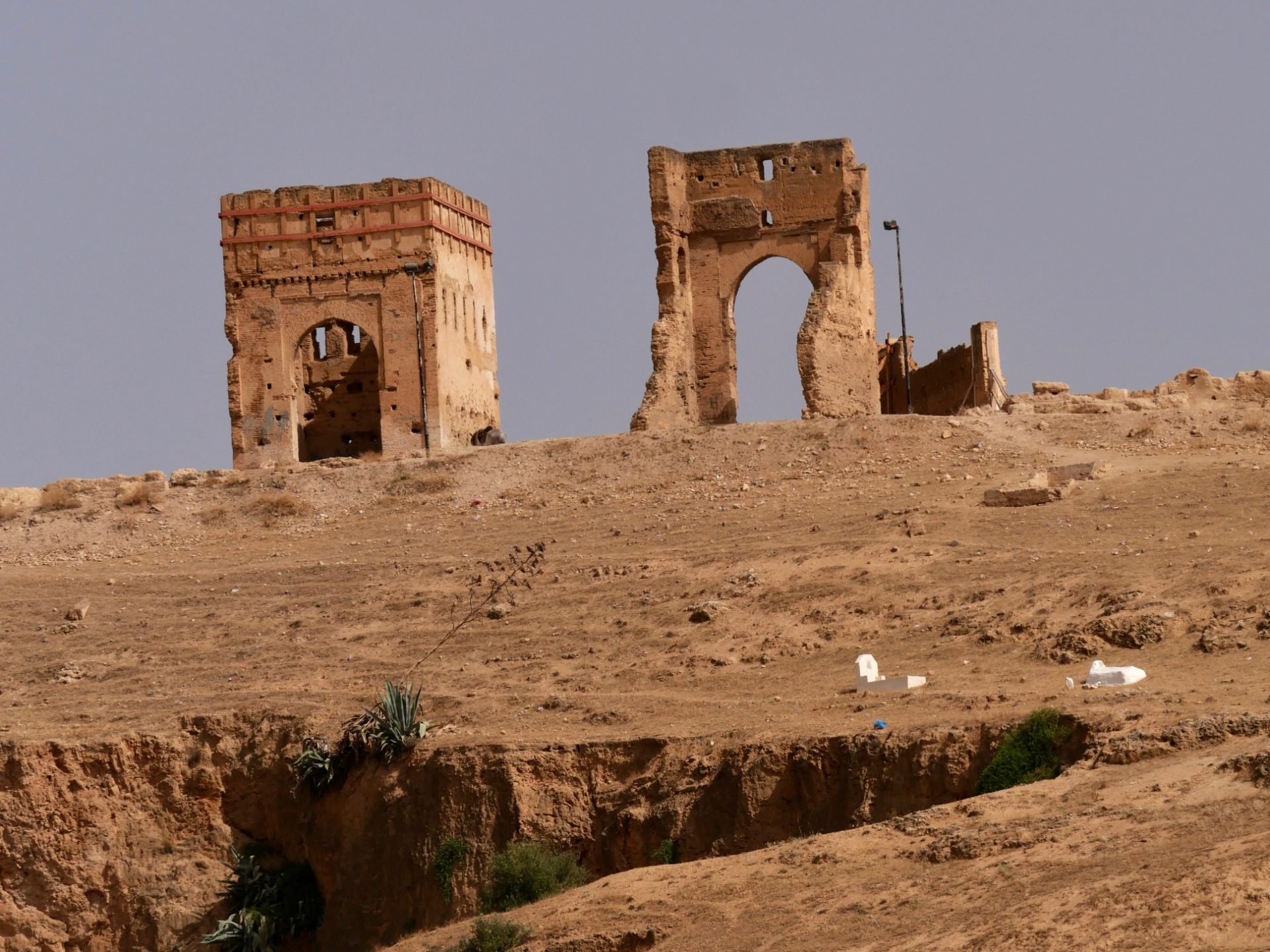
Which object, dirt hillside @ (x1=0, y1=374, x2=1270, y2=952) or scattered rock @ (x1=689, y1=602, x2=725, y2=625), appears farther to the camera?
scattered rock @ (x1=689, y1=602, x2=725, y2=625)

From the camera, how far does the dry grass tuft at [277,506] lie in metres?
27.4

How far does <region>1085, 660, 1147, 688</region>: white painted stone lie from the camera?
16.7m

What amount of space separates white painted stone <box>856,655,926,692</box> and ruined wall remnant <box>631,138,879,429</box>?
1140cm

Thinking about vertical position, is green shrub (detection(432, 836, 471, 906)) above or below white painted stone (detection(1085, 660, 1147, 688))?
below

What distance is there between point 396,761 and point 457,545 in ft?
20.5

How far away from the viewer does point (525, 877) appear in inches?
657

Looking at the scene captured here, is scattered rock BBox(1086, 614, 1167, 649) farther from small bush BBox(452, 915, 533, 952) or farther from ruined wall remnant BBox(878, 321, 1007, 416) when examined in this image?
ruined wall remnant BBox(878, 321, 1007, 416)

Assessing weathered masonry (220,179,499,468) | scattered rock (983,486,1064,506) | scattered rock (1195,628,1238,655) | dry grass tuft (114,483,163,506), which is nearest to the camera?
scattered rock (1195,628,1238,655)

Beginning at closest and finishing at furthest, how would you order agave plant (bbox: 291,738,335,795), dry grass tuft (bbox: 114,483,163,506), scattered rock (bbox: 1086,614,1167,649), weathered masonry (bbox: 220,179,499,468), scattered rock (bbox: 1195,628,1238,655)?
scattered rock (bbox: 1195,628,1238,655), scattered rock (bbox: 1086,614,1167,649), agave plant (bbox: 291,738,335,795), dry grass tuft (bbox: 114,483,163,506), weathered masonry (bbox: 220,179,499,468)

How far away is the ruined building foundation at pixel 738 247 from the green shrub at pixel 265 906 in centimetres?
1141

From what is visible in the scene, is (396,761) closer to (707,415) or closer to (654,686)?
(654,686)

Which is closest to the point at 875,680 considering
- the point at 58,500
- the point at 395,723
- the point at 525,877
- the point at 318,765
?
the point at 525,877

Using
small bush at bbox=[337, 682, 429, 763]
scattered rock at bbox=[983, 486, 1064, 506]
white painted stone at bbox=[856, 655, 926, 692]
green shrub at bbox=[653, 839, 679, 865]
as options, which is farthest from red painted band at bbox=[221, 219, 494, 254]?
green shrub at bbox=[653, 839, 679, 865]

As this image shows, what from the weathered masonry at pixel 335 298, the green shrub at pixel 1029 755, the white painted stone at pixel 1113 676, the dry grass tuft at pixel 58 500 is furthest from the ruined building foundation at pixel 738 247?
the green shrub at pixel 1029 755
